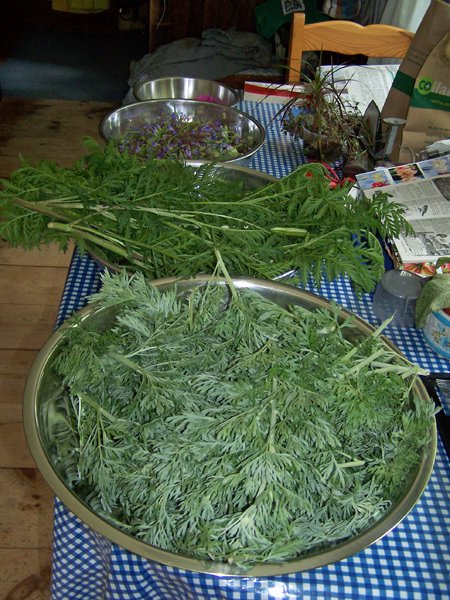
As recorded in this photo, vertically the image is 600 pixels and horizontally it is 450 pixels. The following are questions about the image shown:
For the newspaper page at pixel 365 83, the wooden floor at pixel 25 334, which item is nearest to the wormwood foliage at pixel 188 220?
the wooden floor at pixel 25 334

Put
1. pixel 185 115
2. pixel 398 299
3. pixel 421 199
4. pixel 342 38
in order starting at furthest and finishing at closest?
pixel 342 38 → pixel 185 115 → pixel 421 199 → pixel 398 299

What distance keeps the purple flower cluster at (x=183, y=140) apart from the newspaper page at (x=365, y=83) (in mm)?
480

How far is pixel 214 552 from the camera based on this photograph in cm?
63

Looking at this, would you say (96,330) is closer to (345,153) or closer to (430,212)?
(430,212)

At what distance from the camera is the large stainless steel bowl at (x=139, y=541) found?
62 centimetres

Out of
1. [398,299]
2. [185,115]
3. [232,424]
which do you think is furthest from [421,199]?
[232,424]

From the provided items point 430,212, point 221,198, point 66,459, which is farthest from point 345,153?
point 66,459

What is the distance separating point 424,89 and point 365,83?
57 cm

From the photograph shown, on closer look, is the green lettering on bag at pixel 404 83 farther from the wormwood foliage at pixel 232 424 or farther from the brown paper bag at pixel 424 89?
the wormwood foliage at pixel 232 424

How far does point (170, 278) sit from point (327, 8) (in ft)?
9.06

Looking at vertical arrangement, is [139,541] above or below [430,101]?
below

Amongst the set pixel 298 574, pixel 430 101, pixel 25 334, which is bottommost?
pixel 25 334

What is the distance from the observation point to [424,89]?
151cm

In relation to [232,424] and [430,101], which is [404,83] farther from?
[232,424]
